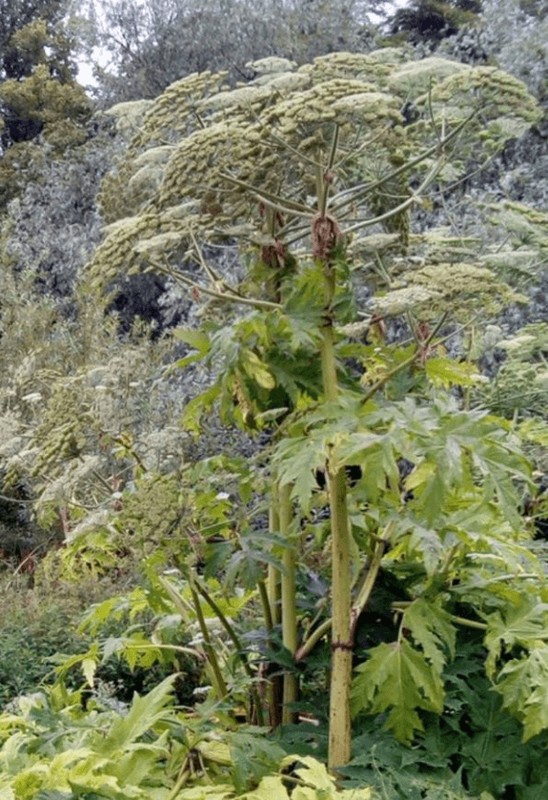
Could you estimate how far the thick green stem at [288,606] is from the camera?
2.72 m

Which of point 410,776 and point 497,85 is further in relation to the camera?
point 497,85

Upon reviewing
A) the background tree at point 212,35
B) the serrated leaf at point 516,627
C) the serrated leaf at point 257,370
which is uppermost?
the background tree at point 212,35

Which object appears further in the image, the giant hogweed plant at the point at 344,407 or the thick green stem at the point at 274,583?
the thick green stem at the point at 274,583

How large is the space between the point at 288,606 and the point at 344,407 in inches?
26.2

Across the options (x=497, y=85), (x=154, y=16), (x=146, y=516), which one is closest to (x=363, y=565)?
(x=146, y=516)

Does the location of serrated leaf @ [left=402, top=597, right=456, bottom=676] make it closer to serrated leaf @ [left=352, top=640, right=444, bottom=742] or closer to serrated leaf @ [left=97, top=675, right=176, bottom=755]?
serrated leaf @ [left=352, top=640, right=444, bottom=742]

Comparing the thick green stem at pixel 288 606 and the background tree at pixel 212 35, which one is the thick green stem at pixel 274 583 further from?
the background tree at pixel 212 35

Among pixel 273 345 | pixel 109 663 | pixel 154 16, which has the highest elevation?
pixel 154 16

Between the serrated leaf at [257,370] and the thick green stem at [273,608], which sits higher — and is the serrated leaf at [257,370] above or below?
above

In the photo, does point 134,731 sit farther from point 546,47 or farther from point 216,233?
point 546,47

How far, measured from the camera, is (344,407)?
7.62 ft

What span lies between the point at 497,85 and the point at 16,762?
78.4 inches

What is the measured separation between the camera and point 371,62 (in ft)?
9.70

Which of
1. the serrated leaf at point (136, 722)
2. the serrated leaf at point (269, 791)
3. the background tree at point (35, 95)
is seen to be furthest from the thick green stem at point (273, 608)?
the background tree at point (35, 95)
